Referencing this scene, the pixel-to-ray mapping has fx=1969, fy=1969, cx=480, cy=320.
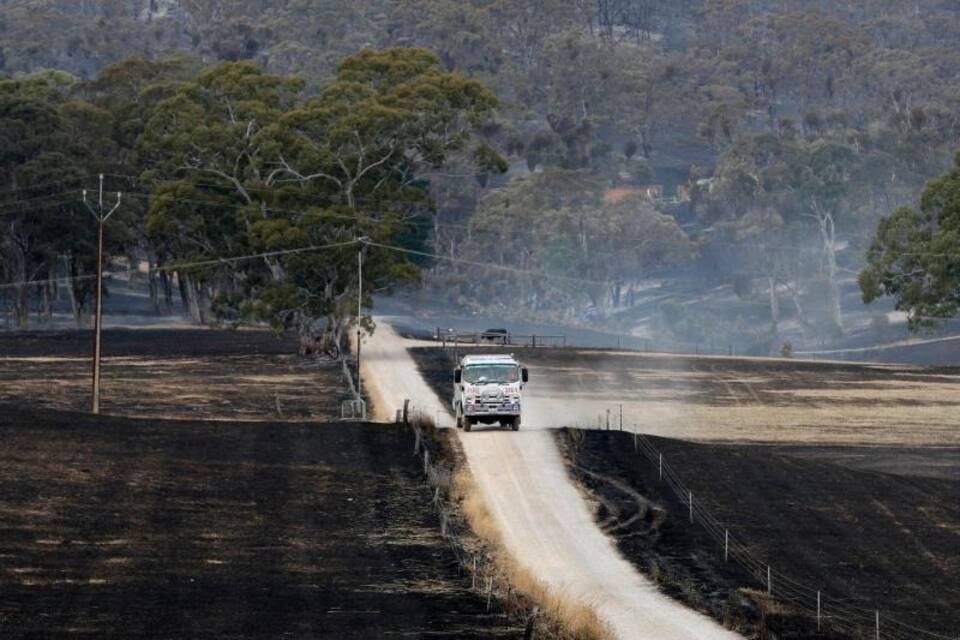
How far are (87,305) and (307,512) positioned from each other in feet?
384

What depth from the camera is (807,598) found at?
4303 centimetres

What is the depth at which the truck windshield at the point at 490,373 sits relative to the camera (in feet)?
214

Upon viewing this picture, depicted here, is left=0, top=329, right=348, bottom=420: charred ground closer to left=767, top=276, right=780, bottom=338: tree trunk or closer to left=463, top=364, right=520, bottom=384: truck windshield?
left=463, top=364, right=520, bottom=384: truck windshield

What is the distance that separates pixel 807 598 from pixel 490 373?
2393 centimetres

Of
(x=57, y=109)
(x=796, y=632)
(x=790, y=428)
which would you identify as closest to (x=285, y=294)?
(x=790, y=428)

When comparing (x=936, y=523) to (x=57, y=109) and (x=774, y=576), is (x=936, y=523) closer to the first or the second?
(x=774, y=576)

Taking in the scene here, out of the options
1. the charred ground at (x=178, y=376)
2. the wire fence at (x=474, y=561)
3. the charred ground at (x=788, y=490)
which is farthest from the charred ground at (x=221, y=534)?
the charred ground at (x=178, y=376)

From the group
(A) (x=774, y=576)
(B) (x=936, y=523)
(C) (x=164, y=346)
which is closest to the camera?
(A) (x=774, y=576)

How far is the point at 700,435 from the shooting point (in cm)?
7744

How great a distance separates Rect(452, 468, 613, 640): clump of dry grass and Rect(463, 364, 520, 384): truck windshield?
8.10 m

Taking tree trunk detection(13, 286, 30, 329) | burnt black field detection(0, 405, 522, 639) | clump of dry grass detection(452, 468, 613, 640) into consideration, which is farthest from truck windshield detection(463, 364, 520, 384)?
tree trunk detection(13, 286, 30, 329)

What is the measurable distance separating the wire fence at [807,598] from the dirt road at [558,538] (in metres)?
2.80

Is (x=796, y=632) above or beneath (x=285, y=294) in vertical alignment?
beneath

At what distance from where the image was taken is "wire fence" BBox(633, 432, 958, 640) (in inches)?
1563
